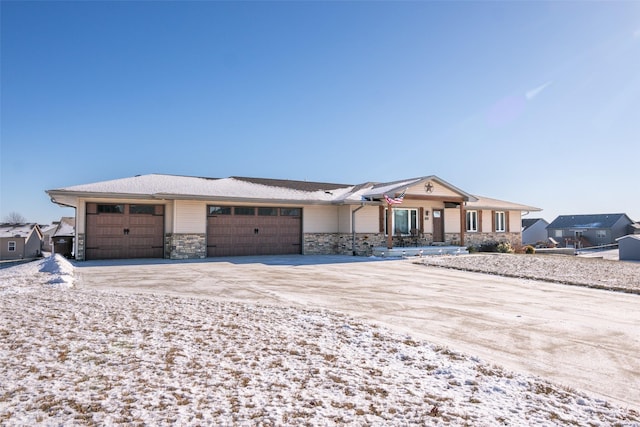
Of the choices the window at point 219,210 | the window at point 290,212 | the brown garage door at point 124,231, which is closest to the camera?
the brown garage door at point 124,231

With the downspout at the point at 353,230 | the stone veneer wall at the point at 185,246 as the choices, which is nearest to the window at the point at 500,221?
the downspout at the point at 353,230

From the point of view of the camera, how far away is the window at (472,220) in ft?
71.4

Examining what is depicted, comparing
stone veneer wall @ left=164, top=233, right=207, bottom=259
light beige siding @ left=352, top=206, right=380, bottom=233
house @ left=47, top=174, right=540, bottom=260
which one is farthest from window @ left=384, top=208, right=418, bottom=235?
stone veneer wall @ left=164, top=233, right=207, bottom=259

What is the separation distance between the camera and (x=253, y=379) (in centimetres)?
310

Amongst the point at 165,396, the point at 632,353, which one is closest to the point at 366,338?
the point at 165,396

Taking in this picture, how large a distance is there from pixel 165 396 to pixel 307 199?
14.4 meters

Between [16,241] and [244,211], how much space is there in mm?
29429

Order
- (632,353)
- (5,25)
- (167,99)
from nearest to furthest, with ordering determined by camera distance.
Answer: (632,353) < (5,25) < (167,99)

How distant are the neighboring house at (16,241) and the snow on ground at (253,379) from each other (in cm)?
3648

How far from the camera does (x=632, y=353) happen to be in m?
4.08

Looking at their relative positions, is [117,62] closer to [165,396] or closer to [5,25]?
[5,25]

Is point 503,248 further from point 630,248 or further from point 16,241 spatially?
point 16,241

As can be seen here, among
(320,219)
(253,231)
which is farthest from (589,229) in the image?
(253,231)

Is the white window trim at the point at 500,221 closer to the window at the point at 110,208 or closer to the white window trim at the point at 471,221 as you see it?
the white window trim at the point at 471,221
